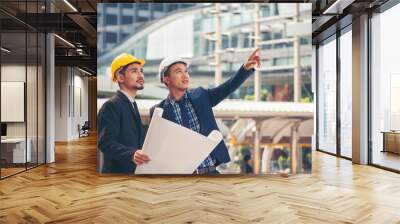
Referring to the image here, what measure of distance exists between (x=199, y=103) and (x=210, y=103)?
176 millimetres

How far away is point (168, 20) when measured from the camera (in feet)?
22.9

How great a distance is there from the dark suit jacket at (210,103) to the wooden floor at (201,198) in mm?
456

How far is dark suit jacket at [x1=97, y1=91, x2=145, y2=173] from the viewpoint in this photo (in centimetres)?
682

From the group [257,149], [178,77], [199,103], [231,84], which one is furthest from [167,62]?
[257,149]

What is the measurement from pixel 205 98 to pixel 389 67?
11.8 feet

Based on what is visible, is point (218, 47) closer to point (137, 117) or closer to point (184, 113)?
point (184, 113)

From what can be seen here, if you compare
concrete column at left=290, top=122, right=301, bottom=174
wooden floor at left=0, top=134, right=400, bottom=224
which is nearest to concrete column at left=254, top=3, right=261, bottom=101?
concrete column at left=290, top=122, right=301, bottom=174

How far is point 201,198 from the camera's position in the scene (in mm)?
5297

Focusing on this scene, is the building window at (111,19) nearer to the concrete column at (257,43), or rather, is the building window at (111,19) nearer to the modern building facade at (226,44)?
the modern building facade at (226,44)

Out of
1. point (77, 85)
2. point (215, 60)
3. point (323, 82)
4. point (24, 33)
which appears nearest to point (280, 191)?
point (215, 60)

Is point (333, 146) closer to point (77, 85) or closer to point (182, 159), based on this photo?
point (182, 159)

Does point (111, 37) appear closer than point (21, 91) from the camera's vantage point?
Yes

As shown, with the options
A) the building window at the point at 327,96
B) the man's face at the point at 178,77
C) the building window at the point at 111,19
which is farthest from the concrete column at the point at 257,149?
the building window at the point at 327,96

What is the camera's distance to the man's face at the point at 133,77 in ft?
22.6
